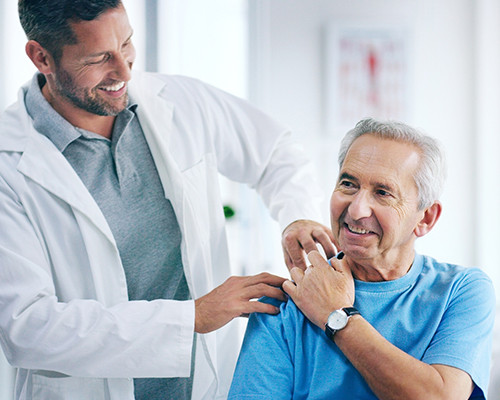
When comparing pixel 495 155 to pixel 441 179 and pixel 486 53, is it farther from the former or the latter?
pixel 441 179

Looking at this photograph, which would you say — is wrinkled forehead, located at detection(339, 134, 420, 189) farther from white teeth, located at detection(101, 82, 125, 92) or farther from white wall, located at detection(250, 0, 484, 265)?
white wall, located at detection(250, 0, 484, 265)

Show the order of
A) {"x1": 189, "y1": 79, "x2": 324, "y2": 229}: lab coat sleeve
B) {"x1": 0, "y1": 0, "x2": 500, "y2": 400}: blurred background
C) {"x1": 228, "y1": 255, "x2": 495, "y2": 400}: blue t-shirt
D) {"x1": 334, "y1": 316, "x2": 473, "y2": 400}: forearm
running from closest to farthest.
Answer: {"x1": 334, "y1": 316, "x2": 473, "y2": 400}: forearm
{"x1": 228, "y1": 255, "x2": 495, "y2": 400}: blue t-shirt
{"x1": 189, "y1": 79, "x2": 324, "y2": 229}: lab coat sleeve
{"x1": 0, "y1": 0, "x2": 500, "y2": 400}: blurred background

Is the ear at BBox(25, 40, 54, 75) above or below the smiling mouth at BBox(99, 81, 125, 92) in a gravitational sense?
above

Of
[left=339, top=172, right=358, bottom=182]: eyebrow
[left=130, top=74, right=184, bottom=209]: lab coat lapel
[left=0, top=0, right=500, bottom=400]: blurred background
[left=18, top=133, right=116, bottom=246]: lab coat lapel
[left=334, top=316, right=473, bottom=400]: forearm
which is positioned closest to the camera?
Answer: [left=334, top=316, right=473, bottom=400]: forearm

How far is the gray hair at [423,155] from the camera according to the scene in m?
1.21

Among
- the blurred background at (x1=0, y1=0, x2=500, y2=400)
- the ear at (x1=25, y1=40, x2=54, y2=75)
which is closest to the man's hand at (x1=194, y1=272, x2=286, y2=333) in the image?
the ear at (x1=25, y1=40, x2=54, y2=75)

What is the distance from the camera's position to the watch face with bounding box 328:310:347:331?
43.6 inches

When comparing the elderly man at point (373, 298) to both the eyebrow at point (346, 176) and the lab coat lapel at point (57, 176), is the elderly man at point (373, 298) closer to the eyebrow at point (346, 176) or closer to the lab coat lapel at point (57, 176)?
the eyebrow at point (346, 176)

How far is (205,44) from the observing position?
3191mm

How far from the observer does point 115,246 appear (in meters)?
1.37

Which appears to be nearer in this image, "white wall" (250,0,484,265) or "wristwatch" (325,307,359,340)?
"wristwatch" (325,307,359,340)

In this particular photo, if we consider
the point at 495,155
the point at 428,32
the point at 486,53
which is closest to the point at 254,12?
the point at 428,32

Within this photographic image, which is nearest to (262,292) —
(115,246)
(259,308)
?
(259,308)

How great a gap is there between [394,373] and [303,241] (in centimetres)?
44
